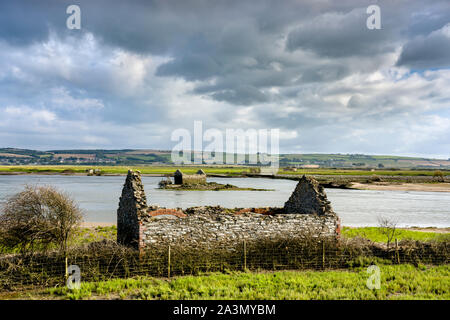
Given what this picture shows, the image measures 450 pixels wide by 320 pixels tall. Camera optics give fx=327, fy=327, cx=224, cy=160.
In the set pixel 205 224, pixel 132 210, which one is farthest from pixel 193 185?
pixel 205 224

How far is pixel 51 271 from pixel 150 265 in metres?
3.19

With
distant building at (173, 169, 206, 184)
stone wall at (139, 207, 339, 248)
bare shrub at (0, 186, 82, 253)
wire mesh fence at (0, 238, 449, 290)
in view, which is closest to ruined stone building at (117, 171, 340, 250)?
stone wall at (139, 207, 339, 248)

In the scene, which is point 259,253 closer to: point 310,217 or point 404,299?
point 310,217

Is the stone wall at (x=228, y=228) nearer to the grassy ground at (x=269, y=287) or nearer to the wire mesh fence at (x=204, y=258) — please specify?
the wire mesh fence at (x=204, y=258)

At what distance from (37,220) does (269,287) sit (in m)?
8.72

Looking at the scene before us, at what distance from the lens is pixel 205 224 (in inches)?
510

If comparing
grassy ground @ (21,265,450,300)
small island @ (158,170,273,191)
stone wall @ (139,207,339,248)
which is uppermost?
stone wall @ (139,207,339,248)

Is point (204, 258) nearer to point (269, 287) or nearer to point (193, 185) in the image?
point (269, 287)

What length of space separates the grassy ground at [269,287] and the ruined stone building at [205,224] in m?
1.84

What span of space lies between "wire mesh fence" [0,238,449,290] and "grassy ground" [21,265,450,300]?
2.36 ft

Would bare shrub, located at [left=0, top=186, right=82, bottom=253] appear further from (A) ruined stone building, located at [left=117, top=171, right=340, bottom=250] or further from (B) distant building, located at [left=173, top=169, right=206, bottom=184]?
(B) distant building, located at [left=173, top=169, right=206, bottom=184]

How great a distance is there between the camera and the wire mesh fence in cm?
1077
